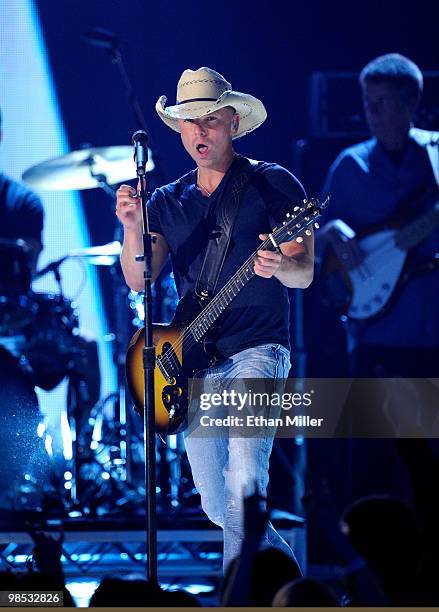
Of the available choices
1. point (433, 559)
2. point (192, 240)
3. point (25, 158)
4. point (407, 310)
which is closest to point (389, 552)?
point (433, 559)

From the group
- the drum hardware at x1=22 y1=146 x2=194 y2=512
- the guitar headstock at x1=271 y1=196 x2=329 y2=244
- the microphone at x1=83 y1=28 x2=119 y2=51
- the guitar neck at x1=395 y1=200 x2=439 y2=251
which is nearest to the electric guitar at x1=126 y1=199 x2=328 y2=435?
the guitar headstock at x1=271 y1=196 x2=329 y2=244

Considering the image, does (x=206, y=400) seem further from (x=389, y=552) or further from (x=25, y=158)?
(x=25, y=158)

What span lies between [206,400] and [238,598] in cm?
120

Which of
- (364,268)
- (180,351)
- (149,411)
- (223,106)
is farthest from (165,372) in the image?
(364,268)

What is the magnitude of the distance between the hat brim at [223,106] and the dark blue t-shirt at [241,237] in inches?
11.5

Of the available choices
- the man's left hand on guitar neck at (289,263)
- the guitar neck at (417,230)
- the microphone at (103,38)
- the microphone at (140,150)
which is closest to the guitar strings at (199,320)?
the man's left hand on guitar neck at (289,263)

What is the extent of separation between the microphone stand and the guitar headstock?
0.54m

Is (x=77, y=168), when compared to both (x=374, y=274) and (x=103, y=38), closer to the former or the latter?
(x=103, y=38)

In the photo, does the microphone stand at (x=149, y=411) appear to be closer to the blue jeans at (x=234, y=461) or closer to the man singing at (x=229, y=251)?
the man singing at (x=229, y=251)

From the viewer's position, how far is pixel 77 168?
5688mm

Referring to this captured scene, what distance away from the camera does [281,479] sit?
5.90 metres

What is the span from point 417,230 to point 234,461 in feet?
6.17

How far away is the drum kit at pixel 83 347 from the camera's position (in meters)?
5.60

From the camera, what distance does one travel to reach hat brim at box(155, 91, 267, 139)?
14.9 feet
